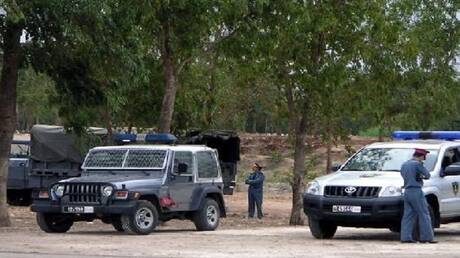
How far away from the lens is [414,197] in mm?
17594

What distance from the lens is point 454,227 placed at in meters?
24.2

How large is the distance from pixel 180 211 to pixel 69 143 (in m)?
13.5

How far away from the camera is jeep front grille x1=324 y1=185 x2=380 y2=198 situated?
1805 cm

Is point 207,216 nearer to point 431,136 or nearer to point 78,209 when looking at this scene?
point 78,209

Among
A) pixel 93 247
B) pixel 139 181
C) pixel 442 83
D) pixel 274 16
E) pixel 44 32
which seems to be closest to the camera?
pixel 93 247

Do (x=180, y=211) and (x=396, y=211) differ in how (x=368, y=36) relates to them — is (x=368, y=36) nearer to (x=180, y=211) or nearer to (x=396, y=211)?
(x=180, y=211)

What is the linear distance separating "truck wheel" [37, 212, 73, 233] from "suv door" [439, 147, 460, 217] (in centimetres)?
717

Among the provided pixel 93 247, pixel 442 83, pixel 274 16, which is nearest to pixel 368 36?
pixel 274 16

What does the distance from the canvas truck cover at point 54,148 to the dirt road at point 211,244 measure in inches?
398

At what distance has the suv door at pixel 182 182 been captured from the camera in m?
21.3

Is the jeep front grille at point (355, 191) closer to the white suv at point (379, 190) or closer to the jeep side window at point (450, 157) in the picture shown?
the white suv at point (379, 190)

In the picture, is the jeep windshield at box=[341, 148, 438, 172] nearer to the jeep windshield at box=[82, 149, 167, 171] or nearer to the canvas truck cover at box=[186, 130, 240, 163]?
the jeep windshield at box=[82, 149, 167, 171]

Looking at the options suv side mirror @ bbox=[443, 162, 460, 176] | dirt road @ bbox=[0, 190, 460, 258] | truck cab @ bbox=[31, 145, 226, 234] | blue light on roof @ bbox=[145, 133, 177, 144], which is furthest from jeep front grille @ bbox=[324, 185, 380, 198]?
blue light on roof @ bbox=[145, 133, 177, 144]

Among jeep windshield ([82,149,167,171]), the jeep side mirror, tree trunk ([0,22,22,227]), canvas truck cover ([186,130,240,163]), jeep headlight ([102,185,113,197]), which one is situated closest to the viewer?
jeep headlight ([102,185,113,197])
